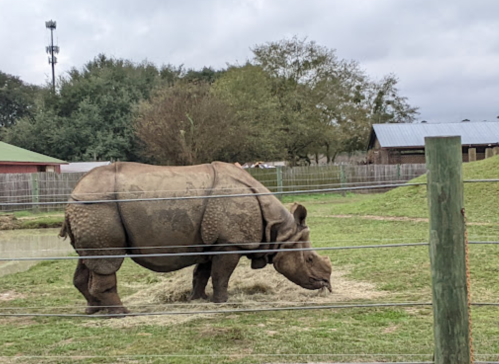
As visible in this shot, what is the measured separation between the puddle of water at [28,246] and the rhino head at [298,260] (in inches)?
235

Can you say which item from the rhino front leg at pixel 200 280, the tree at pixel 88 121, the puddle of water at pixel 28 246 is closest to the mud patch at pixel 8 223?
the puddle of water at pixel 28 246

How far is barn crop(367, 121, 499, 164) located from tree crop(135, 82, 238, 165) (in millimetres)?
8894

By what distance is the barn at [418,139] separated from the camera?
33.4 metres

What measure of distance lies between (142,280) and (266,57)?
34.1 meters

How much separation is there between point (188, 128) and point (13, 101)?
1269 inches

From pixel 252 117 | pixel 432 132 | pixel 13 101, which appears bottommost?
pixel 432 132

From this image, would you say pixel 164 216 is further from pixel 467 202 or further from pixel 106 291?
pixel 467 202

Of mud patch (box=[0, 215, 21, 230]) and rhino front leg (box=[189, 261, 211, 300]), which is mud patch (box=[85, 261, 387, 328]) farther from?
mud patch (box=[0, 215, 21, 230])

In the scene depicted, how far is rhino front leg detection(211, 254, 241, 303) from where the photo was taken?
7016 mm

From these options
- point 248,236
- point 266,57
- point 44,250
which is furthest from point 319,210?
point 266,57

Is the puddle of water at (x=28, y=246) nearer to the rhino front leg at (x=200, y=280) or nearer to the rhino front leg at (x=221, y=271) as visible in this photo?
the rhino front leg at (x=200, y=280)

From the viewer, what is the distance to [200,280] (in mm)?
7633

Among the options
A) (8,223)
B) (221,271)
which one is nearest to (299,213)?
(221,271)

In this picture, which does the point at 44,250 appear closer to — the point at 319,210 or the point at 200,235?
the point at 200,235
